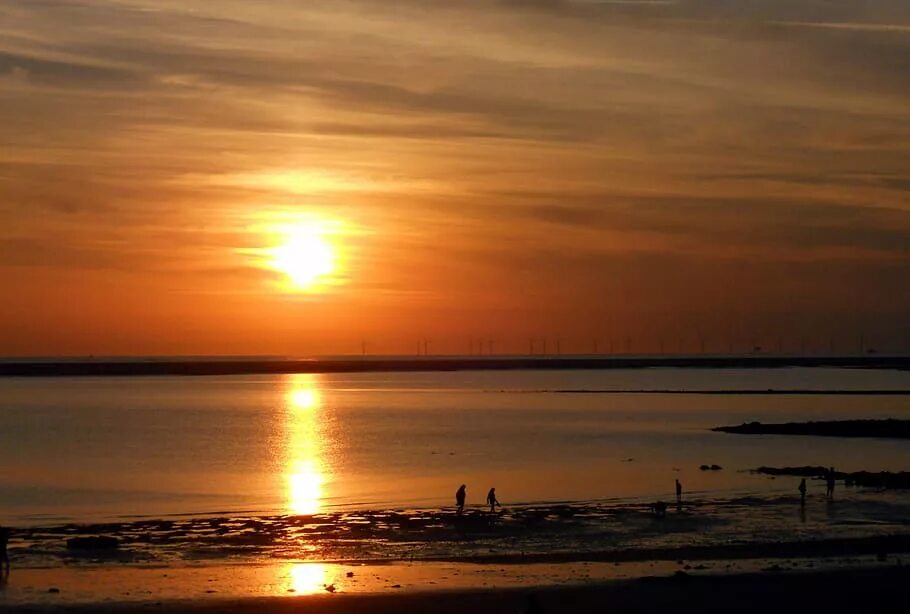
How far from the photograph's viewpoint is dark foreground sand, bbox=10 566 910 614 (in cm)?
2175

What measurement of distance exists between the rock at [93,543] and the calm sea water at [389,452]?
7.94 metres

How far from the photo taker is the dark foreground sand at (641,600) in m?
21.8

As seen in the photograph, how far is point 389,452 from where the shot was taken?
65.8 meters

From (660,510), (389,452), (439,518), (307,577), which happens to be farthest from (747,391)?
(307,577)

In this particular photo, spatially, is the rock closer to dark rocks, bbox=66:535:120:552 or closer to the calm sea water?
dark rocks, bbox=66:535:120:552

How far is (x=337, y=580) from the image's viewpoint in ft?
82.4

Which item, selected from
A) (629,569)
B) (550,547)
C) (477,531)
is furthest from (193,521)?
(629,569)

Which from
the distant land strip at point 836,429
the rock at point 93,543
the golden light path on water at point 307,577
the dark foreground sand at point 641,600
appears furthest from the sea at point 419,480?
the dark foreground sand at point 641,600

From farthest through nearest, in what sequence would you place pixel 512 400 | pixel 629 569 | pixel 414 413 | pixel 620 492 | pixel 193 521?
pixel 512 400 < pixel 414 413 < pixel 620 492 < pixel 193 521 < pixel 629 569

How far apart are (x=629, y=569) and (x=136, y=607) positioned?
10.7m

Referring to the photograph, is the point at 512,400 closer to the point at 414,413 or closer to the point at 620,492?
the point at 414,413

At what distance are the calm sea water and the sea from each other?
185 mm

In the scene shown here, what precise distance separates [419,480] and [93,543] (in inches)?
844

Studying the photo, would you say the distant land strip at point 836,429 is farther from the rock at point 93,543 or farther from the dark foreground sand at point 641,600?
the rock at point 93,543
